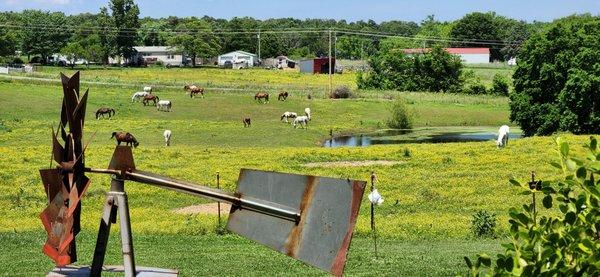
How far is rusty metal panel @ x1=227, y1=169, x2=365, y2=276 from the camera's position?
18.2 ft

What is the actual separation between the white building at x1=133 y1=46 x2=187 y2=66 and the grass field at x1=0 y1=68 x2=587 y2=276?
241ft

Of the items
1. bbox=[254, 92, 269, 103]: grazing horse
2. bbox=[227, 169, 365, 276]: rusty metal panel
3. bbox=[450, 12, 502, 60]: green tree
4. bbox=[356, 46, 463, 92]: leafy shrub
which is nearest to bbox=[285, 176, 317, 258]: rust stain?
bbox=[227, 169, 365, 276]: rusty metal panel

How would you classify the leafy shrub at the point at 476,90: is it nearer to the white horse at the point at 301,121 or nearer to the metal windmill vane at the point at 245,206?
the white horse at the point at 301,121

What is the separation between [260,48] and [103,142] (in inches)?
4767

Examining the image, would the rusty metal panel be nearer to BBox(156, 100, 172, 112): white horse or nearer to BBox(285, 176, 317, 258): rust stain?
BBox(285, 176, 317, 258): rust stain

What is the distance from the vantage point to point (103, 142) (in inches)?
1813

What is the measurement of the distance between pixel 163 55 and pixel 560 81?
3998 inches

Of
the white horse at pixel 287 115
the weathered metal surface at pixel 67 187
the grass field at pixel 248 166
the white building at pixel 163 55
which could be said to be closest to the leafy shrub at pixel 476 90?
the grass field at pixel 248 166

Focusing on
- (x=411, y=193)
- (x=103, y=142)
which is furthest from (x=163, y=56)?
(x=411, y=193)

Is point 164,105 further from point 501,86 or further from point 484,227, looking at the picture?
point 484,227

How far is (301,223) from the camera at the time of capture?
600 cm

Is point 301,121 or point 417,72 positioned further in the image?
point 417,72

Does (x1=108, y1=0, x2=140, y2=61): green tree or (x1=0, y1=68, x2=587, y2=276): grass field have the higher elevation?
(x1=108, y1=0, x2=140, y2=61): green tree

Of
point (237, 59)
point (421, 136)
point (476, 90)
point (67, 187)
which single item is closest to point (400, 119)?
point (421, 136)
